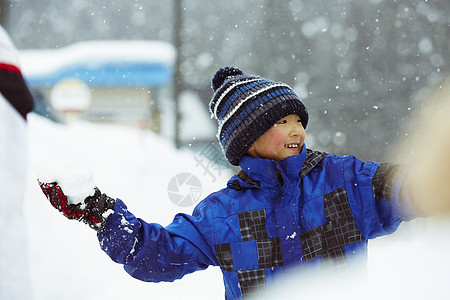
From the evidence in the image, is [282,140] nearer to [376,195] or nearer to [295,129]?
[295,129]

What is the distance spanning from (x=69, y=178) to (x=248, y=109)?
0.63 m

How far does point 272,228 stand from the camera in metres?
1.50

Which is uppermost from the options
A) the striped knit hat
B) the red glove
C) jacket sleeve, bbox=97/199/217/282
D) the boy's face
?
the striped knit hat

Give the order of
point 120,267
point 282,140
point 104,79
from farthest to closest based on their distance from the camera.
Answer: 1. point 104,79
2. point 120,267
3. point 282,140

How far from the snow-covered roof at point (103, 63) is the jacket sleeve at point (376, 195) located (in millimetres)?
4498

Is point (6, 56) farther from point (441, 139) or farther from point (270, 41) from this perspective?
point (270, 41)

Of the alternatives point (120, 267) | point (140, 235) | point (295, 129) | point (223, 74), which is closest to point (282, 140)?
point (295, 129)

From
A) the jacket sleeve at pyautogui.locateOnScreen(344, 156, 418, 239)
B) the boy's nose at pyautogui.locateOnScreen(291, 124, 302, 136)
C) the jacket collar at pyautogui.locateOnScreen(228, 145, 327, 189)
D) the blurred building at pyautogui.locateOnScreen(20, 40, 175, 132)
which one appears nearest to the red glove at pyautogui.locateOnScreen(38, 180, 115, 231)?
the jacket collar at pyautogui.locateOnScreen(228, 145, 327, 189)

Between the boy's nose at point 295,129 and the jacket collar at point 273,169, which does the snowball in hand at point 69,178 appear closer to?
the jacket collar at point 273,169

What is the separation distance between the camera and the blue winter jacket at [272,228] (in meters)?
1.45

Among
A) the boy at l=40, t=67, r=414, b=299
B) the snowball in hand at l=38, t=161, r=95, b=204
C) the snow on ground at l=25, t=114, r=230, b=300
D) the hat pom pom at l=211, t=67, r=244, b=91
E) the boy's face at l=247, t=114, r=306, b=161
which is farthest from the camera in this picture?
the snow on ground at l=25, t=114, r=230, b=300

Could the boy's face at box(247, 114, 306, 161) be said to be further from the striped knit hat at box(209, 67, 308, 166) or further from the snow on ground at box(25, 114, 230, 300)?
the snow on ground at box(25, 114, 230, 300)

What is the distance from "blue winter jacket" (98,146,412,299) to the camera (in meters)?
1.45

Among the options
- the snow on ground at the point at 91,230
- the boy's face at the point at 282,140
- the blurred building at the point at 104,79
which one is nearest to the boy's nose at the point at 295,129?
the boy's face at the point at 282,140
